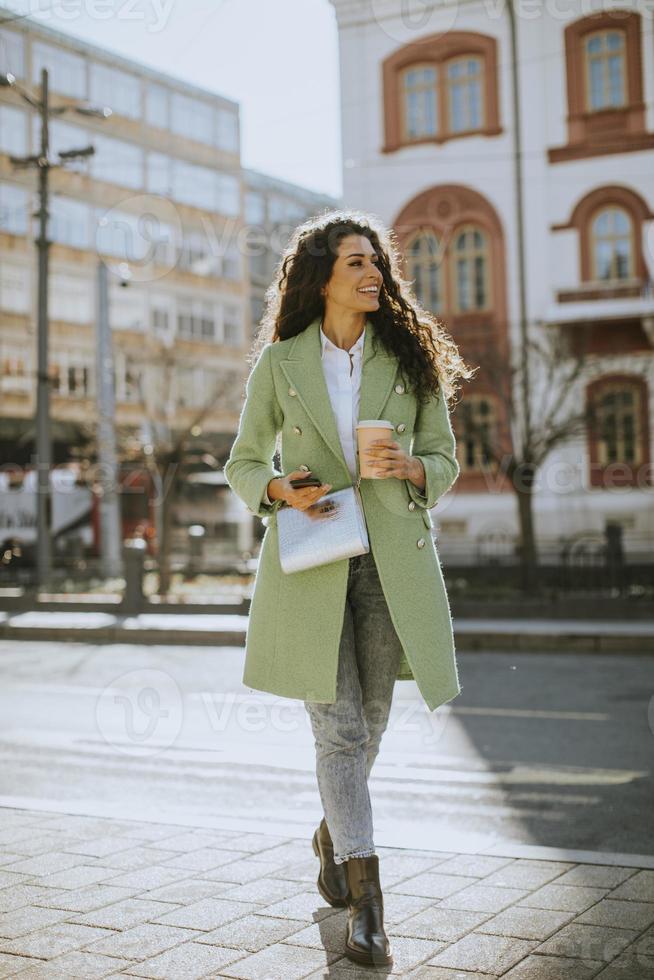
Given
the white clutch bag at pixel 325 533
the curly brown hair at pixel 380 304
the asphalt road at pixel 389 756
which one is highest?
the curly brown hair at pixel 380 304

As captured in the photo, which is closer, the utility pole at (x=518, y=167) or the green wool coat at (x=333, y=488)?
the green wool coat at (x=333, y=488)

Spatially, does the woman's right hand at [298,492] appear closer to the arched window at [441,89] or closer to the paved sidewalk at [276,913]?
the paved sidewalk at [276,913]

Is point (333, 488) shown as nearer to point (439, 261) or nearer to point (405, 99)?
point (439, 261)

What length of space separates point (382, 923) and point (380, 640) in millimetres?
813

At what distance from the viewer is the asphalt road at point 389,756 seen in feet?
17.6

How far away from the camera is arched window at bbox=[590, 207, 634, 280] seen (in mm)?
26906

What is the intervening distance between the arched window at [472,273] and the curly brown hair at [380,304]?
24.1 metres

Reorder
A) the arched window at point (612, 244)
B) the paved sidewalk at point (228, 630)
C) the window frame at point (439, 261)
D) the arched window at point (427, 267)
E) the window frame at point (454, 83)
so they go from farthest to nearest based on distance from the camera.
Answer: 1. the arched window at point (427, 267)
2. the window frame at point (439, 261)
3. the window frame at point (454, 83)
4. the arched window at point (612, 244)
5. the paved sidewalk at point (228, 630)

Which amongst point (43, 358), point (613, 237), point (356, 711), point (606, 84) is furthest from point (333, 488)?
point (606, 84)

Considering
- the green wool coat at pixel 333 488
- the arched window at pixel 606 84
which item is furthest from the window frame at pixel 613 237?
the green wool coat at pixel 333 488

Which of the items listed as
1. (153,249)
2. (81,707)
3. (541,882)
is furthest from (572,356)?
(153,249)

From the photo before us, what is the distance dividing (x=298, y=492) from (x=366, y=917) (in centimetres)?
118

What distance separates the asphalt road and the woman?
3.90ft

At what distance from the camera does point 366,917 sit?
134 inches
